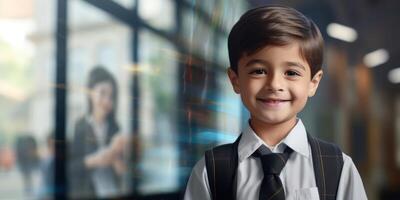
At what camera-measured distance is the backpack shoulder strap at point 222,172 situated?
2.36 feet

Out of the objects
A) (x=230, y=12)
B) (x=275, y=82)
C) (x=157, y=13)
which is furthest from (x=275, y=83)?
(x=157, y=13)

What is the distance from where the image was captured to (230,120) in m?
1.39

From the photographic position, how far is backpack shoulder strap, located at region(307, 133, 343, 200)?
71 centimetres

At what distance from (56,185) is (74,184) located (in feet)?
0.26

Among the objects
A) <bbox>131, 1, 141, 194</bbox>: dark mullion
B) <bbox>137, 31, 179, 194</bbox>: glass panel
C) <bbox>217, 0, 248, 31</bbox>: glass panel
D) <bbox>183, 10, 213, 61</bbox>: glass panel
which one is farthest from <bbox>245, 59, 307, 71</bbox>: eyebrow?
<bbox>131, 1, 141, 194</bbox>: dark mullion

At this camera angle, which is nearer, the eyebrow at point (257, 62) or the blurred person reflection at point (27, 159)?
the eyebrow at point (257, 62)

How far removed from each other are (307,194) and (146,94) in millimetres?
1129

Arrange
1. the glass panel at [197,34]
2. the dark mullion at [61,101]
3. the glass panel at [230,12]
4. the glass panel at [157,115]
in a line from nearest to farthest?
the glass panel at [230,12] < the glass panel at [197,34] < the dark mullion at [61,101] < the glass panel at [157,115]

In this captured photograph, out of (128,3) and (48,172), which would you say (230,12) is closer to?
(128,3)

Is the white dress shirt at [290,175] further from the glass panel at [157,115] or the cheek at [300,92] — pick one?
the glass panel at [157,115]

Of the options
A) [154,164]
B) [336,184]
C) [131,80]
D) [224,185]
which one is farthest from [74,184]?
[336,184]

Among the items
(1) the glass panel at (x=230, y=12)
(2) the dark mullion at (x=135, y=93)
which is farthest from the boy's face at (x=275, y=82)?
(2) the dark mullion at (x=135, y=93)

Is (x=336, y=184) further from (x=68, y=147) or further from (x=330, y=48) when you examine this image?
(x=68, y=147)

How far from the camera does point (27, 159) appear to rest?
1.48 metres
